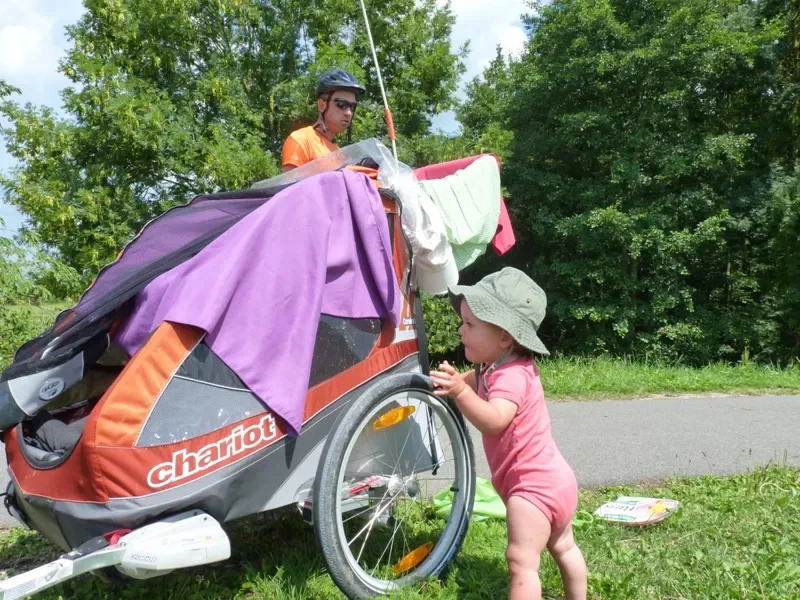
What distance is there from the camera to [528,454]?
2.29 meters

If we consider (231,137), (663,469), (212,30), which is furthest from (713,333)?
(212,30)

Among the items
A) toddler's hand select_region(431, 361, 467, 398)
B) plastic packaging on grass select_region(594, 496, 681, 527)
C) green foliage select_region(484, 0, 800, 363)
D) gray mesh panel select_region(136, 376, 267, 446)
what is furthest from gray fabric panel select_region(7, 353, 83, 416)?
green foliage select_region(484, 0, 800, 363)

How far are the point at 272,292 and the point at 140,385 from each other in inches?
20.3

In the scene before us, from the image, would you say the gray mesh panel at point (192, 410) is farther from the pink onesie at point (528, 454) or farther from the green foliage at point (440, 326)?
the green foliage at point (440, 326)

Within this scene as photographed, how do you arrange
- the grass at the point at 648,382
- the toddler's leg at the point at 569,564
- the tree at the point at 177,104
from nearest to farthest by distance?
the toddler's leg at the point at 569,564, the grass at the point at 648,382, the tree at the point at 177,104

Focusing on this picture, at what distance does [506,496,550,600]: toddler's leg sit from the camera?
217cm

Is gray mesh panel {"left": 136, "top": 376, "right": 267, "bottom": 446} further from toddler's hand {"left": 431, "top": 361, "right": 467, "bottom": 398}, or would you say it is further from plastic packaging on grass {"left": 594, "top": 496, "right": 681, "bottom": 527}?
plastic packaging on grass {"left": 594, "top": 496, "right": 681, "bottom": 527}

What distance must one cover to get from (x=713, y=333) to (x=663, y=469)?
1356 centimetres

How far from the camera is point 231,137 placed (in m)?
14.8

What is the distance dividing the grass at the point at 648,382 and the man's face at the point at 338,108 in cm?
353

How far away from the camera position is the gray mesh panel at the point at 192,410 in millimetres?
2012

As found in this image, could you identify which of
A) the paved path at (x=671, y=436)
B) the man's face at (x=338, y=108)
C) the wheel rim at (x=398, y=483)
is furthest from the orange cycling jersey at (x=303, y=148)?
the paved path at (x=671, y=436)

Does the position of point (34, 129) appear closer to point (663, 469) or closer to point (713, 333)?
point (663, 469)

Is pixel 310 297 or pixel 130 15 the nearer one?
pixel 310 297
